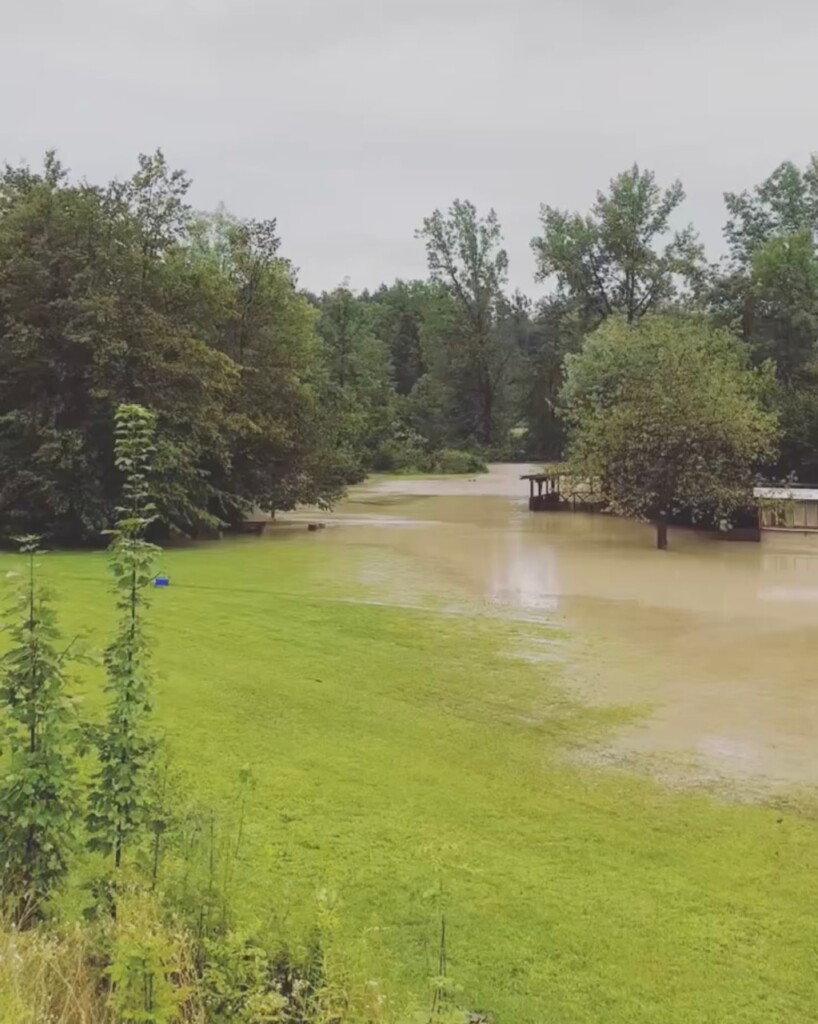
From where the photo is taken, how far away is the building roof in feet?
72.9

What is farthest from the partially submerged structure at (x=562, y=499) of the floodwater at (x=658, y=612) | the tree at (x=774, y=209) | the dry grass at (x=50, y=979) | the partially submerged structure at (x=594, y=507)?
the dry grass at (x=50, y=979)

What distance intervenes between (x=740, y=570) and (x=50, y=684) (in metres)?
15.4

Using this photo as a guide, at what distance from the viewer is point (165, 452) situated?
18672 millimetres

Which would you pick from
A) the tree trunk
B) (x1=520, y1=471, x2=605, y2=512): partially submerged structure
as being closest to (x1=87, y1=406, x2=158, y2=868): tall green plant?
the tree trunk

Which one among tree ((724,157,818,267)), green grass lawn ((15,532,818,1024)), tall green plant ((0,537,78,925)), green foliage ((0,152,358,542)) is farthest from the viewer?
tree ((724,157,818,267))

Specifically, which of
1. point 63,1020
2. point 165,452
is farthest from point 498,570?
point 63,1020

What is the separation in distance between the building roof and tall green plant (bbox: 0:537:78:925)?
796 inches

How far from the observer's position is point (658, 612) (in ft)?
43.3

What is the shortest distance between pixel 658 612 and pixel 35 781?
10.7 metres

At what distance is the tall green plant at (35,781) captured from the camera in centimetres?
364

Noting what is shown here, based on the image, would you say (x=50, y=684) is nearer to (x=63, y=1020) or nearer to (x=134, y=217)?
(x=63, y=1020)

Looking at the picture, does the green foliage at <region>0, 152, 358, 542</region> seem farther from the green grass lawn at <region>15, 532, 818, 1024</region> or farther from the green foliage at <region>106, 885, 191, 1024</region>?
the green foliage at <region>106, 885, 191, 1024</region>

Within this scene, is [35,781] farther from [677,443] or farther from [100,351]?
[677,443]

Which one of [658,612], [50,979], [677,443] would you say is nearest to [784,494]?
[677,443]
